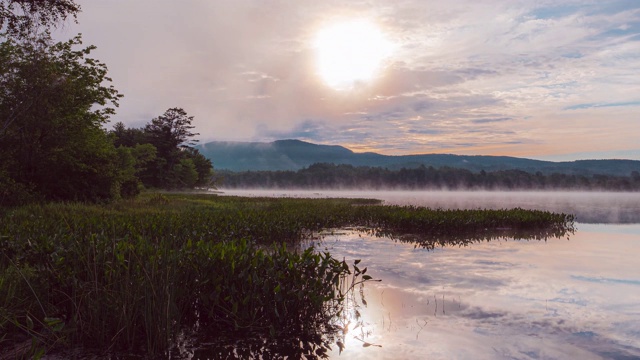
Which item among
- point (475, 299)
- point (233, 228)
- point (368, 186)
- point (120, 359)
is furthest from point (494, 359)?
point (368, 186)

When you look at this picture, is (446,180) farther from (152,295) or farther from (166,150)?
(152,295)

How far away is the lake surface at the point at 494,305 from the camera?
7.27 meters

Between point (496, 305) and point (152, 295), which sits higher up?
point (152, 295)

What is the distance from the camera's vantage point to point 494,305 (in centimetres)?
978

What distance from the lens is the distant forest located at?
170 metres

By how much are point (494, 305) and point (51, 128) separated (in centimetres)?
2887

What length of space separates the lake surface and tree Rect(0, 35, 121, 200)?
1848 cm

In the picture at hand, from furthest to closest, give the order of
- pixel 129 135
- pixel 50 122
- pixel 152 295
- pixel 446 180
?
pixel 446 180
pixel 129 135
pixel 50 122
pixel 152 295

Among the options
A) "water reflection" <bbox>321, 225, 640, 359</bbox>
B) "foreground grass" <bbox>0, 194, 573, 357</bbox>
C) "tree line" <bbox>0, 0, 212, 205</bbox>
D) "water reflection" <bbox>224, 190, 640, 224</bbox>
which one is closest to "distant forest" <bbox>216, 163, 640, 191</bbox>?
"water reflection" <bbox>224, 190, 640, 224</bbox>

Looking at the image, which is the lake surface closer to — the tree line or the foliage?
the tree line

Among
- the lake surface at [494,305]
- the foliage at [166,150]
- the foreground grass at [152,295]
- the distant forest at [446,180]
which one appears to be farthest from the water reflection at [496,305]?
the distant forest at [446,180]

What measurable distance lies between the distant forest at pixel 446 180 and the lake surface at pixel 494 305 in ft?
523

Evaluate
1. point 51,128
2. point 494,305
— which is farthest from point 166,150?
point 494,305

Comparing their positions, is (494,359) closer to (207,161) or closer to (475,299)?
(475,299)
